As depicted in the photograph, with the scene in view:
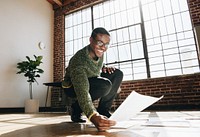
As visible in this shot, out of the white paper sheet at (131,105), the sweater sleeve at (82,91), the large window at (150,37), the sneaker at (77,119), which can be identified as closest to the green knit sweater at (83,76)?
the sweater sleeve at (82,91)

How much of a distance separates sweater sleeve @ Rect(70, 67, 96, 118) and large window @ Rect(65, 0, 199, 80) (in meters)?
2.86

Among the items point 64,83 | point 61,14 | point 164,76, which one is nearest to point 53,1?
point 61,14

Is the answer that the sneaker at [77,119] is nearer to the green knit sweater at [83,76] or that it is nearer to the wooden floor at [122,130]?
the wooden floor at [122,130]

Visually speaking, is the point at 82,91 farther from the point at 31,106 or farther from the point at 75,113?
the point at 31,106

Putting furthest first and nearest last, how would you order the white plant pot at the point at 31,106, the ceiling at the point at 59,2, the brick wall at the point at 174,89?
the ceiling at the point at 59,2 < the white plant pot at the point at 31,106 < the brick wall at the point at 174,89

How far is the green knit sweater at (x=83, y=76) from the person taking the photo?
812 millimetres

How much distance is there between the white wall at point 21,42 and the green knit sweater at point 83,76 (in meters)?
2.96

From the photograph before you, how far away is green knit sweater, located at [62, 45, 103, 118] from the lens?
0.81 metres

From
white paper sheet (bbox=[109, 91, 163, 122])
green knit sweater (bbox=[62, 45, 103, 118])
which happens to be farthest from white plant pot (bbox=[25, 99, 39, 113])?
white paper sheet (bbox=[109, 91, 163, 122])

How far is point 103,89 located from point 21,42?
357 cm

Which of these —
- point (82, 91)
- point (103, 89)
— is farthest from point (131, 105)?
point (103, 89)

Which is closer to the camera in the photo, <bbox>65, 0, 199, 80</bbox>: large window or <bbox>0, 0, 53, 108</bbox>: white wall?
<bbox>65, 0, 199, 80</bbox>: large window

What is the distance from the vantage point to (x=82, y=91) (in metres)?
0.86

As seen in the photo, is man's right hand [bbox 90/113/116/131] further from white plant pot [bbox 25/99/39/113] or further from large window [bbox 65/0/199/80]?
white plant pot [bbox 25/99/39/113]
